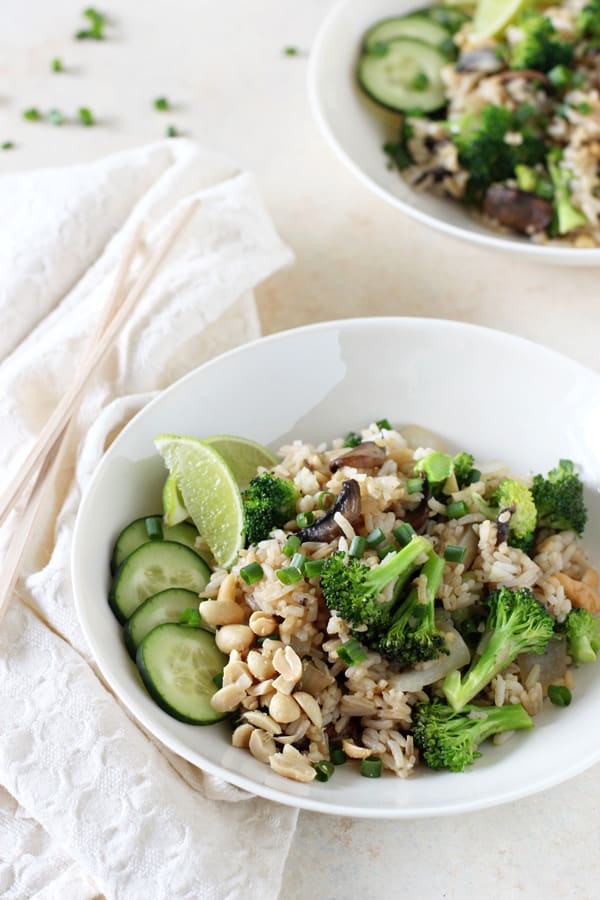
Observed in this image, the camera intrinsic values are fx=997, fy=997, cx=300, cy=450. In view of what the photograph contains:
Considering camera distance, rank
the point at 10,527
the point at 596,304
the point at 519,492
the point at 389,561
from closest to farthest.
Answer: the point at 389,561 < the point at 519,492 < the point at 10,527 < the point at 596,304

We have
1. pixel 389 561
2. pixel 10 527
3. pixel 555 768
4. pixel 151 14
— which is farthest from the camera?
pixel 151 14

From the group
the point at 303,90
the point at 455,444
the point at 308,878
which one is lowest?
the point at 308,878

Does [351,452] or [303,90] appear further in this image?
[303,90]

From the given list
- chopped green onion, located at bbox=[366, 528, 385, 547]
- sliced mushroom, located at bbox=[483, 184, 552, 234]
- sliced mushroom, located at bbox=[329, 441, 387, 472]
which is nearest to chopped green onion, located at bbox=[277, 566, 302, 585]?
chopped green onion, located at bbox=[366, 528, 385, 547]

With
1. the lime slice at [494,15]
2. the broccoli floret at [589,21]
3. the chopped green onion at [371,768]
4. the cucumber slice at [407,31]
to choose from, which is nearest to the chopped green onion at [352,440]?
the chopped green onion at [371,768]

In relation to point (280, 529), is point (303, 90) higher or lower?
higher

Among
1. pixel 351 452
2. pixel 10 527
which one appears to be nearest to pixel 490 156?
pixel 351 452

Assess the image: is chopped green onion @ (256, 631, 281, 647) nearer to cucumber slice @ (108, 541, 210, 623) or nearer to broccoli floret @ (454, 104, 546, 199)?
cucumber slice @ (108, 541, 210, 623)

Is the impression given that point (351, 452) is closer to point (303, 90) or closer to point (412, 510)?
point (412, 510)
